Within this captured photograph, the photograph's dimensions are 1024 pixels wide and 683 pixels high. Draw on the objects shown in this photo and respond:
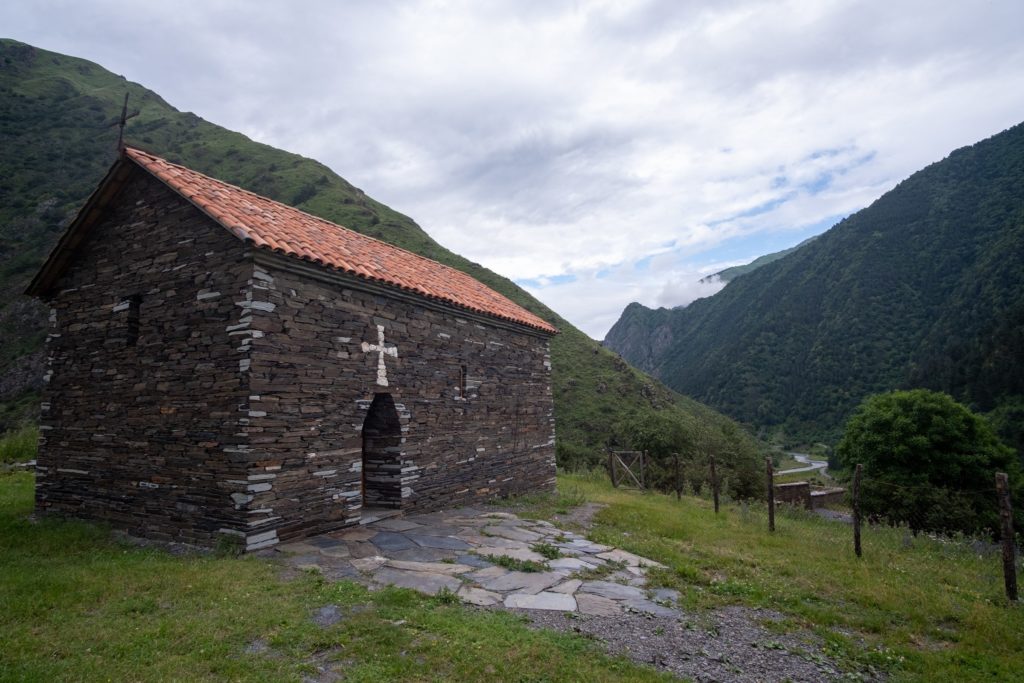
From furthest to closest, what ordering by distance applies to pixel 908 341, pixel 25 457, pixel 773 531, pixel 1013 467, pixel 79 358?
pixel 908 341 < pixel 1013 467 < pixel 25 457 < pixel 773 531 < pixel 79 358

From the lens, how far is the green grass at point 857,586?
4.75 metres

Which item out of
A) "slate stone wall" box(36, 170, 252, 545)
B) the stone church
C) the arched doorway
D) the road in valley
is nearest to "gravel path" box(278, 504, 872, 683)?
the arched doorway

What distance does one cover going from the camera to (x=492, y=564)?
7.01 metres

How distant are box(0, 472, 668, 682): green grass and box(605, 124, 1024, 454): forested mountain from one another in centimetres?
4813

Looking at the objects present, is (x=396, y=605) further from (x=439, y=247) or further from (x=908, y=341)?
(x=908, y=341)

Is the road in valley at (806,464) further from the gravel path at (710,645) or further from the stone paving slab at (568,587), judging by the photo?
the gravel path at (710,645)

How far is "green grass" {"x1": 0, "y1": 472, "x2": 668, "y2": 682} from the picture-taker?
3920 millimetres

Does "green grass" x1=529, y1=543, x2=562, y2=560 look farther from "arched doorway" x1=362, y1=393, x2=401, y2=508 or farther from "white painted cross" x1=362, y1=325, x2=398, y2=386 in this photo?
"white painted cross" x1=362, y1=325, x2=398, y2=386

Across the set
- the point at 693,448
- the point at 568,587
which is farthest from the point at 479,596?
the point at 693,448

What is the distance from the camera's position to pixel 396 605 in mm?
5184

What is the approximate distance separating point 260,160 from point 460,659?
61.5 m

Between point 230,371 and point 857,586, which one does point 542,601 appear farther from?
point 230,371

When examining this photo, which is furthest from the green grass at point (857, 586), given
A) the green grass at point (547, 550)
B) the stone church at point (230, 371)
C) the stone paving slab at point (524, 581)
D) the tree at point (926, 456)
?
the tree at point (926, 456)

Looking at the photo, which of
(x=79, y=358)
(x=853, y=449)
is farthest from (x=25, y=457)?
(x=853, y=449)
